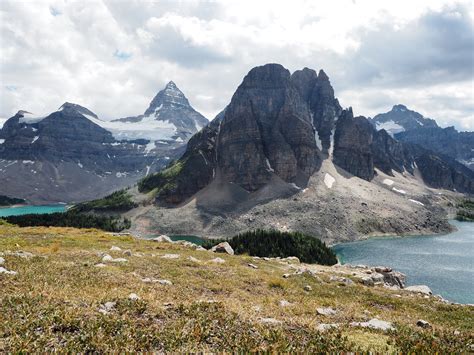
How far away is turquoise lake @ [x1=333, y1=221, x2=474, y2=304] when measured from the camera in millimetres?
77312

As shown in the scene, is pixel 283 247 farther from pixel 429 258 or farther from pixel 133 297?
pixel 133 297

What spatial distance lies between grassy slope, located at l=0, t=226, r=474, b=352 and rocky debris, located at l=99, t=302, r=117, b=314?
0.21 m

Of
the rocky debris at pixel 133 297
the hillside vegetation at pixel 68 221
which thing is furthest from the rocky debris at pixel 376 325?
the hillside vegetation at pixel 68 221

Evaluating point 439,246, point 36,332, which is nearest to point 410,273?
point 439,246

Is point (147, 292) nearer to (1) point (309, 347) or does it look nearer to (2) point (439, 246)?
(1) point (309, 347)

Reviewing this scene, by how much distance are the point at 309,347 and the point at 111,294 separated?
8.46 m

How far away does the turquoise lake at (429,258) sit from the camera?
77312mm

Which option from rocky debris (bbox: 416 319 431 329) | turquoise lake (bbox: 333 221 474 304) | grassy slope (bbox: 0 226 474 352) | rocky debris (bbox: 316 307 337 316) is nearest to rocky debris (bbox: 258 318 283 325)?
grassy slope (bbox: 0 226 474 352)

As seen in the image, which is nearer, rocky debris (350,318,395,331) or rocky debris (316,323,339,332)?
rocky debris (316,323,339,332)

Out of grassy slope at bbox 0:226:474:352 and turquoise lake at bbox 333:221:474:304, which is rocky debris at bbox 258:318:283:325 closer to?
grassy slope at bbox 0:226:474:352

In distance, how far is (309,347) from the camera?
35.7ft

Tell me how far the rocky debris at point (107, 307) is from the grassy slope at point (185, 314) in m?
0.21

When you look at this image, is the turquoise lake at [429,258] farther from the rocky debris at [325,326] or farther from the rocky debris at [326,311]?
the rocky debris at [325,326]

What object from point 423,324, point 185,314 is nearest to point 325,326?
point 185,314
